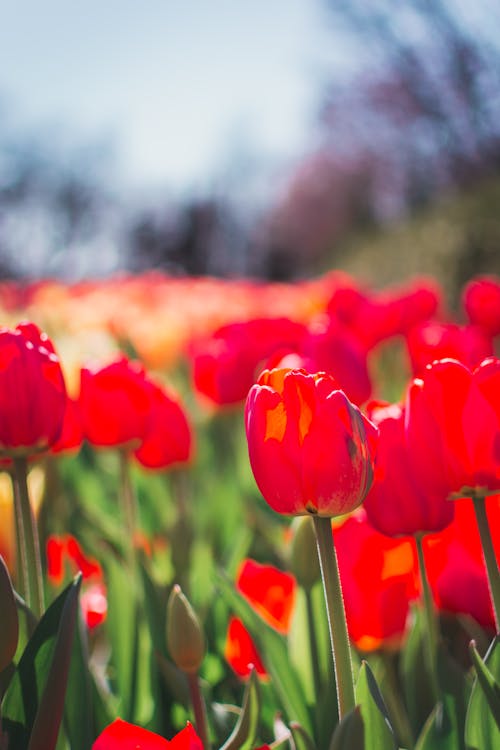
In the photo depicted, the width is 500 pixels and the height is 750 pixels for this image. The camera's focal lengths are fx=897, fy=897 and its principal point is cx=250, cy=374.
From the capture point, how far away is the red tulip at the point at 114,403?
1033 millimetres

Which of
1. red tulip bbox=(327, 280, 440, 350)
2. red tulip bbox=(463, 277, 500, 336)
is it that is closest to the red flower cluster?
red tulip bbox=(463, 277, 500, 336)

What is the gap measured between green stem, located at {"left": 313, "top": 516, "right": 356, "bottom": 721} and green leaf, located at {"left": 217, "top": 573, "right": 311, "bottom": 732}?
0.68ft

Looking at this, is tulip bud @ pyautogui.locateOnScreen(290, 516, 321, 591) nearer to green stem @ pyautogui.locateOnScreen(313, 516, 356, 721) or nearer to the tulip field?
the tulip field

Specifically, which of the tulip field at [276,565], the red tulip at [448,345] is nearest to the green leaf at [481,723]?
the tulip field at [276,565]

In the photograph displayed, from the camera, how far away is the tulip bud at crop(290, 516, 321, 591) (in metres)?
0.92

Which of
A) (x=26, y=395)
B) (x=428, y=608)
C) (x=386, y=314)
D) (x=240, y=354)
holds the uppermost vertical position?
(x=386, y=314)

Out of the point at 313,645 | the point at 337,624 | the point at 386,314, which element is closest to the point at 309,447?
the point at 337,624

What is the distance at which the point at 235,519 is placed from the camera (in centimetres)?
174

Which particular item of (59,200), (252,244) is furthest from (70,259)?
(252,244)

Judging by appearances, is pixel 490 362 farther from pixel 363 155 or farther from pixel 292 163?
pixel 292 163

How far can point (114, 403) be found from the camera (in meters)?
1.05

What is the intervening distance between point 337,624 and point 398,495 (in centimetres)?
15

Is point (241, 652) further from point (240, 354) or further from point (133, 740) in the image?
point (240, 354)

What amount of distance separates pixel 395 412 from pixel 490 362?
0.10 m
